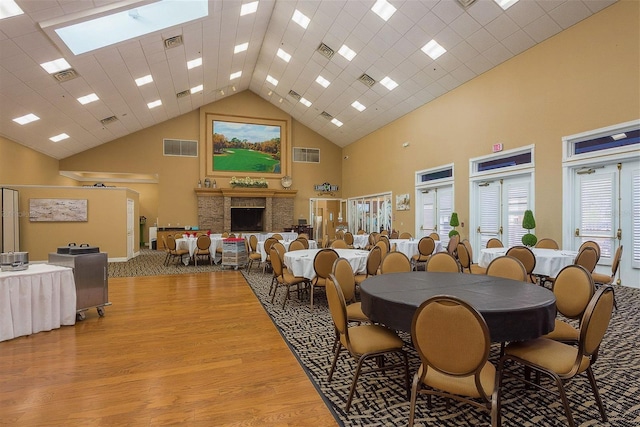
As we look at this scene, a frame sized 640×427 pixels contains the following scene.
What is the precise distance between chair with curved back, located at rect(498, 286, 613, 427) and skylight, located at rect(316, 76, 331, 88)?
1093cm

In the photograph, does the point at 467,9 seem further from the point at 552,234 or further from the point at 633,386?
the point at 633,386

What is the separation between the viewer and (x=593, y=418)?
2105 millimetres

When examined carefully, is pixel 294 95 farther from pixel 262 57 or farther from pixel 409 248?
pixel 409 248

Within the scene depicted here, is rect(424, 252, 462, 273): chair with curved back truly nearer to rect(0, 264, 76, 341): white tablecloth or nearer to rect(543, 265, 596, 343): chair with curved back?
rect(543, 265, 596, 343): chair with curved back

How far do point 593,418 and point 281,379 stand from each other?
7.29ft

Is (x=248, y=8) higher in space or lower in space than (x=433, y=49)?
higher

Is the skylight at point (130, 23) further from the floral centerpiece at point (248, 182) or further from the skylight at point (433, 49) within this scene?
the floral centerpiece at point (248, 182)

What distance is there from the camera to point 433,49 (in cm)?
811

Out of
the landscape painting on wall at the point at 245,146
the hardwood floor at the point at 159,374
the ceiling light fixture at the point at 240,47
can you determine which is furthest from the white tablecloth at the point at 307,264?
the landscape painting on wall at the point at 245,146

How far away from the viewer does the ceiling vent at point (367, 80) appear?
10243 mm

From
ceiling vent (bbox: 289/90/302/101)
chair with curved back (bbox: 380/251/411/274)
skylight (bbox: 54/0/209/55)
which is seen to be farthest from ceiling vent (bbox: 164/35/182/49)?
chair with curved back (bbox: 380/251/411/274)

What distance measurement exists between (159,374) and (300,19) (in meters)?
9.34

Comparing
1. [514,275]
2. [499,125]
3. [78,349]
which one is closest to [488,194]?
[499,125]

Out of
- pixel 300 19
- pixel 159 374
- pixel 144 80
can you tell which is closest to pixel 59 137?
pixel 144 80
